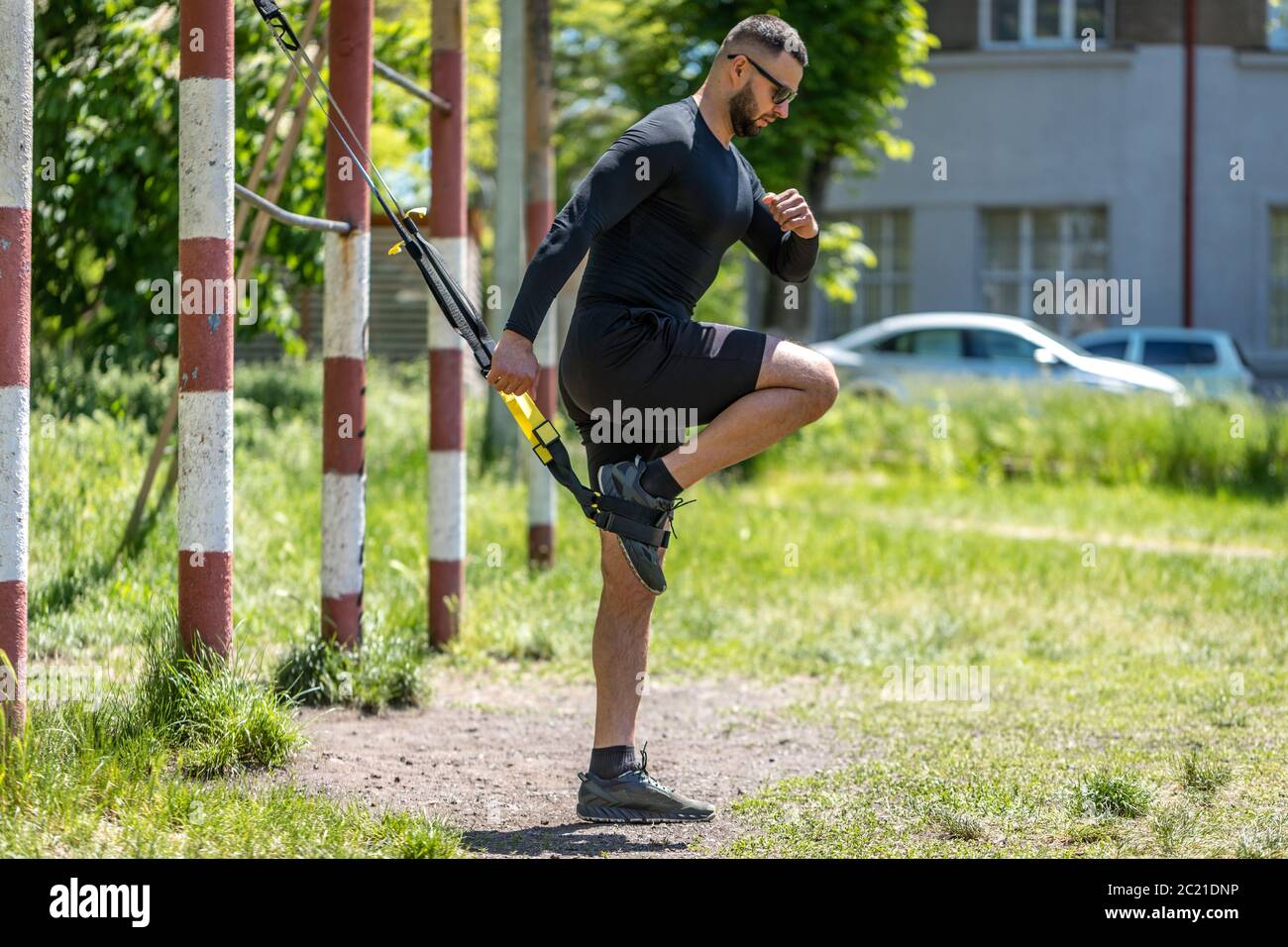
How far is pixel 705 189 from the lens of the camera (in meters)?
4.36

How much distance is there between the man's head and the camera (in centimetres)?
443

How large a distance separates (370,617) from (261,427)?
18.5 feet

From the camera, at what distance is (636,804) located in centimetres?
436

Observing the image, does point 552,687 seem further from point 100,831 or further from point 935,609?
point 100,831

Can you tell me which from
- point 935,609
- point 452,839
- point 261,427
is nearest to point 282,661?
point 452,839

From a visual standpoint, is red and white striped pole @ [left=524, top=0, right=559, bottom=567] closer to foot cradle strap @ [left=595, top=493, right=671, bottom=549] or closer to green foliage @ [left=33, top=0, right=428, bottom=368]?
green foliage @ [left=33, top=0, right=428, bottom=368]

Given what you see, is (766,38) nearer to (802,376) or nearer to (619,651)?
(802,376)

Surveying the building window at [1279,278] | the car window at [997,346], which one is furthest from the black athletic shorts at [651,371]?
the building window at [1279,278]

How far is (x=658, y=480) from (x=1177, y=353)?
17.2 meters

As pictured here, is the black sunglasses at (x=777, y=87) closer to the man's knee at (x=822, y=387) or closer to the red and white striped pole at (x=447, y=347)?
the man's knee at (x=822, y=387)

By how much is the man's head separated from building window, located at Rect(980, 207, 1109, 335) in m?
19.7

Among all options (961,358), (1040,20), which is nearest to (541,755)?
(961,358)
